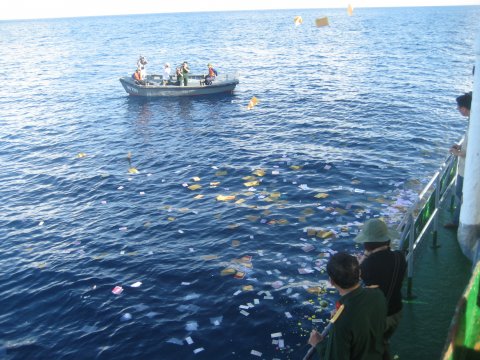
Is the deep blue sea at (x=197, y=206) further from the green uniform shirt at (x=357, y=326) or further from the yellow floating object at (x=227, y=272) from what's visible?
the green uniform shirt at (x=357, y=326)

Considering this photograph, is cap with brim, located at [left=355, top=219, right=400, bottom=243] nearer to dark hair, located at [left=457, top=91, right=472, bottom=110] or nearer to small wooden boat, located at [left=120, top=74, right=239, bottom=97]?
dark hair, located at [left=457, top=91, right=472, bottom=110]

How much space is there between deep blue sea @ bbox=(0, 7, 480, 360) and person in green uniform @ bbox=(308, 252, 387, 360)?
513 centimetres

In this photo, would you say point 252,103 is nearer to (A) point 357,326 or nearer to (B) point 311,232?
(B) point 311,232

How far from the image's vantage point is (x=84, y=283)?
12.7m

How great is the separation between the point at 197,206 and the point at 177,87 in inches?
815

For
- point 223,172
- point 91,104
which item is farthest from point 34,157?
point 91,104

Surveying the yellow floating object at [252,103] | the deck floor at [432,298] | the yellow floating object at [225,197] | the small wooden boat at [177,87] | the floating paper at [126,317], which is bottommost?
the floating paper at [126,317]

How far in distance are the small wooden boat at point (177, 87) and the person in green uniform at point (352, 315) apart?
3283 cm

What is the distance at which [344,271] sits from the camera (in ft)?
13.4

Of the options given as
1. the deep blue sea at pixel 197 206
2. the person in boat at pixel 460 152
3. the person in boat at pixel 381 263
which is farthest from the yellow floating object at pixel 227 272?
the person in boat at pixel 381 263

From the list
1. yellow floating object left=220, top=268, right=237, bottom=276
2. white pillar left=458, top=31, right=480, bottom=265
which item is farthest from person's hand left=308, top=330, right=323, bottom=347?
yellow floating object left=220, top=268, right=237, bottom=276

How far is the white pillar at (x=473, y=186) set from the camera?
769 centimetres

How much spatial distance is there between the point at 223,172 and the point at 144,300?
377 inches

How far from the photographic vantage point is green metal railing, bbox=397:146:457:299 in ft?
24.2
